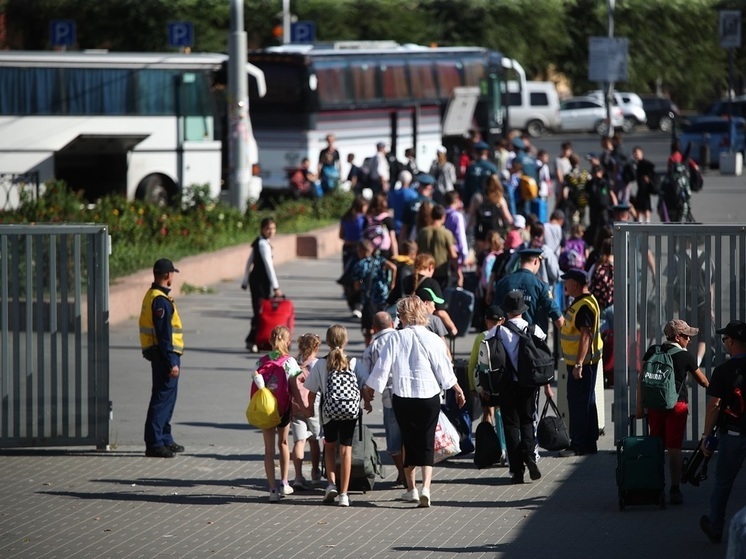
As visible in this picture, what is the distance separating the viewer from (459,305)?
47.3 feet

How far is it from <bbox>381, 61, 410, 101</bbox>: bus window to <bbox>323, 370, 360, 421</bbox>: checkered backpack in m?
26.9

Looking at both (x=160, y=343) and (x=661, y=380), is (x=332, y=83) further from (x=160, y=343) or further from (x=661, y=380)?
(x=661, y=380)

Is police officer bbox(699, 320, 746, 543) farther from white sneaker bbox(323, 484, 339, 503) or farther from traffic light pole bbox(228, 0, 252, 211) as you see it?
traffic light pole bbox(228, 0, 252, 211)

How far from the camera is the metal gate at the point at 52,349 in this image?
38.3ft

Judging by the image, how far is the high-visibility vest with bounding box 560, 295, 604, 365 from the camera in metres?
11.1

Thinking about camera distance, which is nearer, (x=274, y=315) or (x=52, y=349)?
(x=52, y=349)

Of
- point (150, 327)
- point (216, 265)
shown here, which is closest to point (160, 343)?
point (150, 327)

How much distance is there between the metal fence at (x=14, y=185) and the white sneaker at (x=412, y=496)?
15.9m

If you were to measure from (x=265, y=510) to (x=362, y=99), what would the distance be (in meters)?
26.1

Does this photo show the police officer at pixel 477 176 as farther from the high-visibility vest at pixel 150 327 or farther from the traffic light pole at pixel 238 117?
the high-visibility vest at pixel 150 327

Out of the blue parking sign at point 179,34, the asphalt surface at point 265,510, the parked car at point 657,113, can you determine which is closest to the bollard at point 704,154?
the blue parking sign at point 179,34

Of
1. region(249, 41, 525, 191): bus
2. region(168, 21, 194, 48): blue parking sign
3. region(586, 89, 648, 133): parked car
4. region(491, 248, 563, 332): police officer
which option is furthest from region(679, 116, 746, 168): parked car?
region(491, 248, 563, 332): police officer

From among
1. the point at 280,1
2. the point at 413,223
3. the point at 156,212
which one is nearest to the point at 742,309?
the point at 413,223

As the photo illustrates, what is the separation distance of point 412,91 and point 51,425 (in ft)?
86.1
